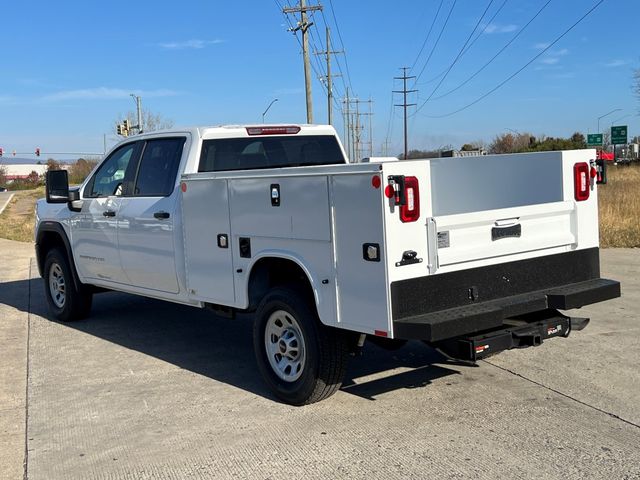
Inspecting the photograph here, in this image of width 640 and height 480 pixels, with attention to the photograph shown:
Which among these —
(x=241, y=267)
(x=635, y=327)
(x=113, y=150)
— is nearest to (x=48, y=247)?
(x=113, y=150)

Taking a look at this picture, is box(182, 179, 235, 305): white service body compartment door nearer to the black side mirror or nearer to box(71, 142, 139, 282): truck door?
box(71, 142, 139, 282): truck door

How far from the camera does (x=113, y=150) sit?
7719 millimetres

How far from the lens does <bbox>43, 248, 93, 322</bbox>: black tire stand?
8.43m

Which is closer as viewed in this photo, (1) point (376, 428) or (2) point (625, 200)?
(1) point (376, 428)

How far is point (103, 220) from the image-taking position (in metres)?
7.49

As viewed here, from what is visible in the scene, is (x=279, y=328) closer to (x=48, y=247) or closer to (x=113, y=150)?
(x=113, y=150)

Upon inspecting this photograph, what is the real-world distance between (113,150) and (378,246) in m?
4.41

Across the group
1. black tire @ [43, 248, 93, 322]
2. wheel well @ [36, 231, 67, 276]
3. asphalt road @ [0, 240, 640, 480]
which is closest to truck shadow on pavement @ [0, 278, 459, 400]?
asphalt road @ [0, 240, 640, 480]

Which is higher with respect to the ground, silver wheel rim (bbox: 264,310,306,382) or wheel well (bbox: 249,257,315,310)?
wheel well (bbox: 249,257,315,310)

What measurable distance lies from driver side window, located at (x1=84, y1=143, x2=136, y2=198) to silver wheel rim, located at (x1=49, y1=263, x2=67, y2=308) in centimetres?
131

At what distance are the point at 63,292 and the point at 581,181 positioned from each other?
20.6ft

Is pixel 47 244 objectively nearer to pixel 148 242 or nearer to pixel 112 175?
pixel 112 175

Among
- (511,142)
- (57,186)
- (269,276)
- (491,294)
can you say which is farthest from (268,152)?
(511,142)

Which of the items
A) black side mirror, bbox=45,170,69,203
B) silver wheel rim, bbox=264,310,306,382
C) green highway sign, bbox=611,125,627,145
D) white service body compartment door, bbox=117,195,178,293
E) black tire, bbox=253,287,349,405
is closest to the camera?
black tire, bbox=253,287,349,405
